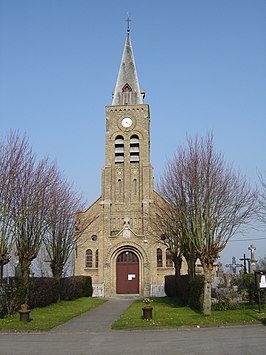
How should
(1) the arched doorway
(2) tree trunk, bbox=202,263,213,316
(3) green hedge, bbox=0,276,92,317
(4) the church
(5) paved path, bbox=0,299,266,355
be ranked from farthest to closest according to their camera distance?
1. (1) the arched doorway
2. (4) the church
3. (3) green hedge, bbox=0,276,92,317
4. (2) tree trunk, bbox=202,263,213,316
5. (5) paved path, bbox=0,299,266,355

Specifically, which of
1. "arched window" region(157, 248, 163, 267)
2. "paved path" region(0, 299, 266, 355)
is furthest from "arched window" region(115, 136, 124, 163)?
"paved path" region(0, 299, 266, 355)

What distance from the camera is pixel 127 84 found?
46.2 m

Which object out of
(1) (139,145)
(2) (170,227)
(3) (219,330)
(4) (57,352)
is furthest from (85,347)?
(1) (139,145)

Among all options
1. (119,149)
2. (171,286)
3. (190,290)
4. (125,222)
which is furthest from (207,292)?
(119,149)

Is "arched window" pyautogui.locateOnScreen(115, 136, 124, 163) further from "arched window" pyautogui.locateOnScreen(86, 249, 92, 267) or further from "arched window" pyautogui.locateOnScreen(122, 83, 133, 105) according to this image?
"arched window" pyautogui.locateOnScreen(86, 249, 92, 267)

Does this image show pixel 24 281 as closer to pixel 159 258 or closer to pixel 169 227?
pixel 169 227

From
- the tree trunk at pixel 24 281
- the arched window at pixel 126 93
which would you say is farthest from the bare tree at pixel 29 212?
the arched window at pixel 126 93

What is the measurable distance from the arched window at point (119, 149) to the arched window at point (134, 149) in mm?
921

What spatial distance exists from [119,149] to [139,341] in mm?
31809

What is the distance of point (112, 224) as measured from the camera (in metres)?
41.5

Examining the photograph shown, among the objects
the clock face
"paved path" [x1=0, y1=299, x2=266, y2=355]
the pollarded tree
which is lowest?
"paved path" [x1=0, y1=299, x2=266, y2=355]

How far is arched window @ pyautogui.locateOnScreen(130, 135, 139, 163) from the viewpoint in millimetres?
43125

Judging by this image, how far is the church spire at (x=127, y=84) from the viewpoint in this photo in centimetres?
4566

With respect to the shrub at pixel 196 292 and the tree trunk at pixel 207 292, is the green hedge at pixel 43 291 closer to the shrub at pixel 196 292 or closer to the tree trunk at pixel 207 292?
the shrub at pixel 196 292
